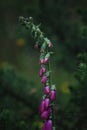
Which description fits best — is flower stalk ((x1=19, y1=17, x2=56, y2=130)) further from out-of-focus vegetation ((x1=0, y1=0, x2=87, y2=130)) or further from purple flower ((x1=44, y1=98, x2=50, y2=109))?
out-of-focus vegetation ((x1=0, y1=0, x2=87, y2=130))

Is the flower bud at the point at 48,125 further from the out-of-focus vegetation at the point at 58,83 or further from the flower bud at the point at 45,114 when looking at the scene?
the out-of-focus vegetation at the point at 58,83

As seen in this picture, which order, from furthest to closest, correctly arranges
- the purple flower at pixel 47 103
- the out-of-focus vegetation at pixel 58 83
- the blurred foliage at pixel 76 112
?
1. the blurred foliage at pixel 76 112
2. the out-of-focus vegetation at pixel 58 83
3. the purple flower at pixel 47 103

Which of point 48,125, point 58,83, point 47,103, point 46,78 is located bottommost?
point 48,125

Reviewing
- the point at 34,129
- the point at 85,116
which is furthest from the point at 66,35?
the point at 34,129

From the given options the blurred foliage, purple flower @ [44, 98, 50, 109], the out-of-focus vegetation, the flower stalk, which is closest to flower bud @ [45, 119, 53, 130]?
the flower stalk

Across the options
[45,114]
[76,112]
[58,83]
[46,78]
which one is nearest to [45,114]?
[45,114]

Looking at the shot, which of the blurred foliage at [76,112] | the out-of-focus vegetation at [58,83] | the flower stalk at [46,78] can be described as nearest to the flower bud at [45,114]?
the flower stalk at [46,78]

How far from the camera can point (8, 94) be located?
5.86 m

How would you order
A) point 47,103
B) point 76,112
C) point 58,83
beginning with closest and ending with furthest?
1. point 47,103
2. point 76,112
3. point 58,83

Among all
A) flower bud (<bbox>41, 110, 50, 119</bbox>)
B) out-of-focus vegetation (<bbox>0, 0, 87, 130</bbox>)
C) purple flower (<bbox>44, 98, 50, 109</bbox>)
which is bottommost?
flower bud (<bbox>41, 110, 50, 119</bbox>)

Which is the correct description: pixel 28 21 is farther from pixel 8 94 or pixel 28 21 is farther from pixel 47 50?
pixel 8 94

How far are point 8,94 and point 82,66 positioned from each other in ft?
6.63

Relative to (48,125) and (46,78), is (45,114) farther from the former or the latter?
(46,78)

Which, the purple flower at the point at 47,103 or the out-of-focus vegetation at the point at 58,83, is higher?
the out-of-focus vegetation at the point at 58,83
